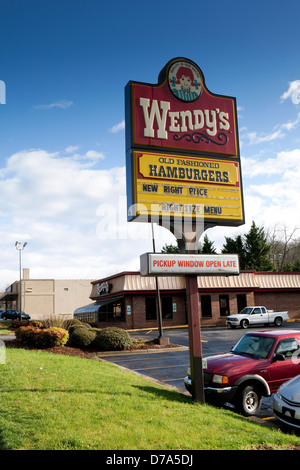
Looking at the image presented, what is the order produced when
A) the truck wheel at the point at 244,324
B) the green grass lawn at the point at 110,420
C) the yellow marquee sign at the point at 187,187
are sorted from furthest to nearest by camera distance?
the truck wheel at the point at 244,324, the yellow marquee sign at the point at 187,187, the green grass lawn at the point at 110,420

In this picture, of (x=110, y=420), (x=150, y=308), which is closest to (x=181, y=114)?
(x=110, y=420)

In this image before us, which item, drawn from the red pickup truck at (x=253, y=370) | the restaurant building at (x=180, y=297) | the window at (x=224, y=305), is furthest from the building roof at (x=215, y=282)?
the red pickup truck at (x=253, y=370)

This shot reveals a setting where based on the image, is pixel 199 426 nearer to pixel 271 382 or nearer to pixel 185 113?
pixel 271 382

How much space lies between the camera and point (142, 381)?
10875 millimetres

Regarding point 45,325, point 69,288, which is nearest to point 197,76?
point 45,325

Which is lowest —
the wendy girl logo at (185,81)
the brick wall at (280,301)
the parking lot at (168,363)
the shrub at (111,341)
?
the parking lot at (168,363)

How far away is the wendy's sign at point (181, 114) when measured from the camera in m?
9.71

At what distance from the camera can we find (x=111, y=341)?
19000 millimetres

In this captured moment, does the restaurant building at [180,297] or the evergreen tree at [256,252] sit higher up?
the evergreen tree at [256,252]

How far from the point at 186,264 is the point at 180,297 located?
96.4ft

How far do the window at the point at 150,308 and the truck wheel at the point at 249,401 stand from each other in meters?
27.9

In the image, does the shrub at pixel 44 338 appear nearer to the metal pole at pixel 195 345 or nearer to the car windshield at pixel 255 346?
the car windshield at pixel 255 346

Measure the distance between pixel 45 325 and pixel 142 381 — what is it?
40.7 feet

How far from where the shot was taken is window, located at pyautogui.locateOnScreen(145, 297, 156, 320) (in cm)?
3662
